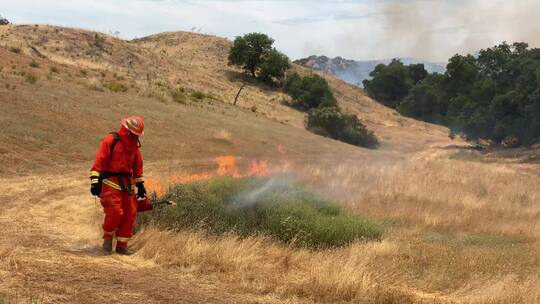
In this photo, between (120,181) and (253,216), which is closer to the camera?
(120,181)

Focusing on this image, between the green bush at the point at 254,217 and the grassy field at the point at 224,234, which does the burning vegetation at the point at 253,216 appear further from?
the grassy field at the point at 224,234

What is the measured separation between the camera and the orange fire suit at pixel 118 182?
697 cm

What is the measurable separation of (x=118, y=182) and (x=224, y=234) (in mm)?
1764

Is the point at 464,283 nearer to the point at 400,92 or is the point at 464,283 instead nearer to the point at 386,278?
the point at 386,278

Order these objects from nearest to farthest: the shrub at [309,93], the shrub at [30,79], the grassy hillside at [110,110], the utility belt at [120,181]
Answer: the utility belt at [120,181], the grassy hillside at [110,110], the shrub at [30,79], the shrub at [309,93]

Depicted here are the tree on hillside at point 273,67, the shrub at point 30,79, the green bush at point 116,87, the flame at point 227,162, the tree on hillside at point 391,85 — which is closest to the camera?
the flame at point 227,162

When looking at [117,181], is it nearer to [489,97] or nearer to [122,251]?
[122,251]

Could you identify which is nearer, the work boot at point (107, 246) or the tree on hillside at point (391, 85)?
the work boot at point (107, 246)

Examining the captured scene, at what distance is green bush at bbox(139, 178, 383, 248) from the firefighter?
1.06 meters

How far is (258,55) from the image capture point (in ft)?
215

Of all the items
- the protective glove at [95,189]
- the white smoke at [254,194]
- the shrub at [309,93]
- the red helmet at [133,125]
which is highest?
the shrub at [309,93]

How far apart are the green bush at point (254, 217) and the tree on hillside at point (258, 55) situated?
5579cm

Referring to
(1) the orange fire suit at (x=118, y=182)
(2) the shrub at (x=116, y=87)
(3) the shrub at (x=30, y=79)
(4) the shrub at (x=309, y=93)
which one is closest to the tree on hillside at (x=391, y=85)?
(4) the shrub at (x=309, y=93)

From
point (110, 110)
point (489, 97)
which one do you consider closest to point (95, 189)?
point (110, 110)
